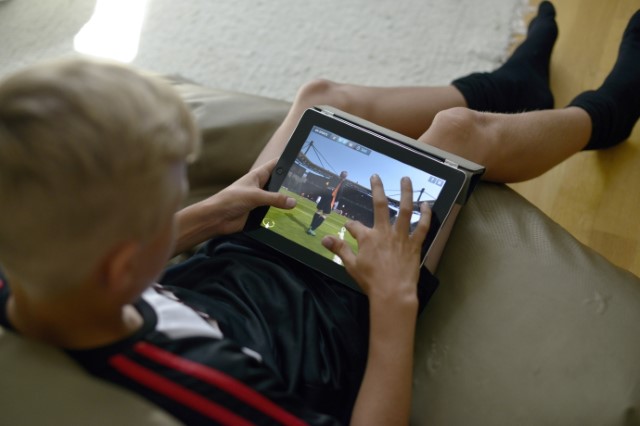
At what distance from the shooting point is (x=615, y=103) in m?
1.20

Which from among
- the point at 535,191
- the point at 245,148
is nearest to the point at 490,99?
the point at 535,191

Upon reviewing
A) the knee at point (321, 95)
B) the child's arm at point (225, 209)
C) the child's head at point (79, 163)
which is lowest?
the child's arm at point (225, 209)

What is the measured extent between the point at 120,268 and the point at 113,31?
1483mm

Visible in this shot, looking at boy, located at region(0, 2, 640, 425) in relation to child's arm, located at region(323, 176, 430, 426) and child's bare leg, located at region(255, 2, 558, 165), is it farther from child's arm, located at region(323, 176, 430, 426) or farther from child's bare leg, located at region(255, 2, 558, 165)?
child's bare leg, located at region(255, 2, 558, 165)

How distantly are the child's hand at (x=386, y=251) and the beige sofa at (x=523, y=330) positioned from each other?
14 cm

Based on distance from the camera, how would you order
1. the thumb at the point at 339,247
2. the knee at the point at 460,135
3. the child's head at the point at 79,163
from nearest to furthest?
the child's head at the point at 79,163
the thumb at the point at 339,247
the knee at the point at 460,135

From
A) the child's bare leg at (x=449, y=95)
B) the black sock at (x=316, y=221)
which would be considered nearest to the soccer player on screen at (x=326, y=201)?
the black sock at (x=316, y=221)

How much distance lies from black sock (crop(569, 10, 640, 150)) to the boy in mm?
147

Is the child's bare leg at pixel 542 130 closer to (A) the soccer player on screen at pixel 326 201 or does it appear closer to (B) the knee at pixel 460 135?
(B) the knee at pixel 460 135

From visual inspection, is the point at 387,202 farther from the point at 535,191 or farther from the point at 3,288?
the point at 535,191

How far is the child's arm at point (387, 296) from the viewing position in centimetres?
73

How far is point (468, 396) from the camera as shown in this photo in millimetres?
824

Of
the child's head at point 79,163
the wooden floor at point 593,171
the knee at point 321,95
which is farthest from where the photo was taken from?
the wooden floor at point 593,171

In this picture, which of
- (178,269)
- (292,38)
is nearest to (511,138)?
(178,269)
